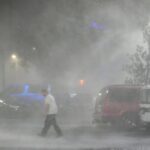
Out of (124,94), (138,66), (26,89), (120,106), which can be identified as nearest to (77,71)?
(26,89)

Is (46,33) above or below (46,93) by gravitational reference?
→ above

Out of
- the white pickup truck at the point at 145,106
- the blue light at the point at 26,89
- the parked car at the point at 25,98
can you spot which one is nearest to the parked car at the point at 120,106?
the white pickup truck at the point at 145,106

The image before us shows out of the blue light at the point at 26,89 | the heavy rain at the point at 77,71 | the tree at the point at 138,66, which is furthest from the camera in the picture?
the tree at the point at 138,66

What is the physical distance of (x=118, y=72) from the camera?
18266 mm

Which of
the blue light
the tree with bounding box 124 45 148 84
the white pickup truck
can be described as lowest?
the white pickup truck

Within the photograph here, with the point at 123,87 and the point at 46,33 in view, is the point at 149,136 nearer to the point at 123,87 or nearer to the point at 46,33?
the point at 123,87

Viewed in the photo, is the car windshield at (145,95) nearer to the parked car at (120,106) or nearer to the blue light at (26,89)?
the parked car at (120,106)

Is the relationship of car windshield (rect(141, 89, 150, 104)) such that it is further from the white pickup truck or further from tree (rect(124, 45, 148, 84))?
tree (rect(124, 45, 148, 84))

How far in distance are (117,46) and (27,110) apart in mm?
3722

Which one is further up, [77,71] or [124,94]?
[77,71]

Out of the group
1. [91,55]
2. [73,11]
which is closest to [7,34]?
[73,11]

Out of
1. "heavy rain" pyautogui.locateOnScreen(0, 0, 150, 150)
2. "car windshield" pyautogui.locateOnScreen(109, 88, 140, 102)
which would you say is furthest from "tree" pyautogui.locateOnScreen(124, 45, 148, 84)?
"car windshield" pyautogui.locateOnScreen(109, 88, 140, 102)

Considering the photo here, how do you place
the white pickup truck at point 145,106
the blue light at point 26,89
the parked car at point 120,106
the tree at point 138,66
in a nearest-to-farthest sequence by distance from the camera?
the white pickup truck at point 145,106 → the parked car at point 120,106 → the blue light at point 26,89 → the tree at point 138,66

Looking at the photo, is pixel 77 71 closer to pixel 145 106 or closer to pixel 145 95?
pixel 145 95
